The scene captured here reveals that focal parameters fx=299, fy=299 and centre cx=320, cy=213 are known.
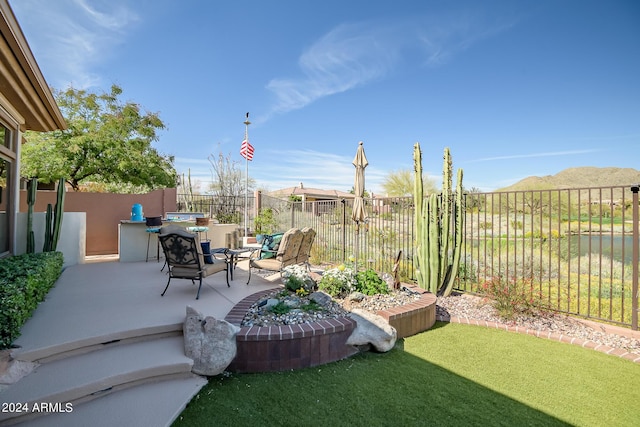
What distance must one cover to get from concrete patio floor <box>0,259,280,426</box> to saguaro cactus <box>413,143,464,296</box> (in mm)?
2747

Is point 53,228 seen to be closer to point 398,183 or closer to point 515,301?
point 515,301

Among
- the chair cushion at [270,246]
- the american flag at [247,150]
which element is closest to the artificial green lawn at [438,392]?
the chair cushion at [270,246]

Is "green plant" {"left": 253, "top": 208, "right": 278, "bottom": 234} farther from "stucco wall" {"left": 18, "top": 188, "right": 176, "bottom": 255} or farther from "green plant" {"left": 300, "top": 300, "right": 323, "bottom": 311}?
"green plant" {"left": 300, "top": 300, "right": 323, "bottom": 311}

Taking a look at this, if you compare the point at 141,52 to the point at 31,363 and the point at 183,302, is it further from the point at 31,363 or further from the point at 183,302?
the point at 31,363

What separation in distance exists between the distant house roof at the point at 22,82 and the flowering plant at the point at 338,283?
4.22 meters

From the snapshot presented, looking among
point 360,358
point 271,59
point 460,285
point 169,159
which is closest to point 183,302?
point 360,358

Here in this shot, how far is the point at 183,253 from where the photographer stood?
4.27 m

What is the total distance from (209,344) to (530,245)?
6.77 meters

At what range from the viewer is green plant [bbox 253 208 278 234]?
11.7 m

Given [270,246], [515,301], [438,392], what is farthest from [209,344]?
[515,301]

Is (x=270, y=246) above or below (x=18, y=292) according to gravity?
above

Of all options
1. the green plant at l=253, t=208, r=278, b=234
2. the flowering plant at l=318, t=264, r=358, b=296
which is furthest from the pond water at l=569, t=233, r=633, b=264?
the green plant at l=253, t=208, r=278, b=234

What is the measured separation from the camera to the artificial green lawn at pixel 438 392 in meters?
2.19

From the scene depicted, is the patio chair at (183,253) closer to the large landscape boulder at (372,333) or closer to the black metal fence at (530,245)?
the large landscape boulder at (372,333)
